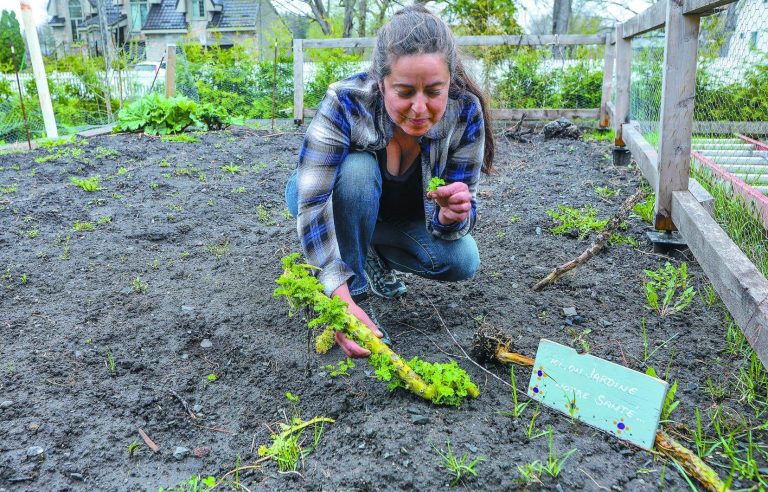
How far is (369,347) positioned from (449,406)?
318 millimetres

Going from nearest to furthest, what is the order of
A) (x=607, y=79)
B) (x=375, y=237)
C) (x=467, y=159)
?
(x=467, y=159), (x=375, y=237), (x=607, y=79)

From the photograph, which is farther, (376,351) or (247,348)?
(247,348)

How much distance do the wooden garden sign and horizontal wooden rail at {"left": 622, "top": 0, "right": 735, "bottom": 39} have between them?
63.3 inches

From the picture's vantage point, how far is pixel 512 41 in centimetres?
812

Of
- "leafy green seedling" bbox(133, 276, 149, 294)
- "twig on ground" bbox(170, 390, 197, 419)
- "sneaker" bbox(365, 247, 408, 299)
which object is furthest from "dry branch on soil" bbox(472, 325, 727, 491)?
"leafy green seedling" bbox(133, 276, 149, 294)

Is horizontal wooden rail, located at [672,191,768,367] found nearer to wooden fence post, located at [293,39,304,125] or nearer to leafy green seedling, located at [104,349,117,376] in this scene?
leafy green seedling, located at [104,349,117,376]

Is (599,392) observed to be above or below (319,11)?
below

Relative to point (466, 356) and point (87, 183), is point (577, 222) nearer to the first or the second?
point (466, 356)

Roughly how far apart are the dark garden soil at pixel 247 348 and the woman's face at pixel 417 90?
32.3 inches

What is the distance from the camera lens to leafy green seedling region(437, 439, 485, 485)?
1412 mm

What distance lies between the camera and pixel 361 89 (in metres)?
1.94

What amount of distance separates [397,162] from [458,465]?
1134 millimetres

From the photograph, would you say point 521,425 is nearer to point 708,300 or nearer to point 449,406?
point 449,406

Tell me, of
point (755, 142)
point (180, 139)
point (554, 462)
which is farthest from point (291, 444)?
point (180, 139)
